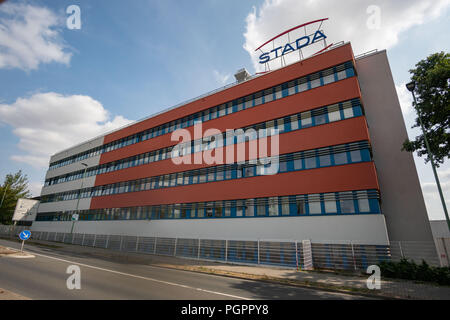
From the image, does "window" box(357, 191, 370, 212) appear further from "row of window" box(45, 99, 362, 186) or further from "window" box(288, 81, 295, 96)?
"window" box(288, 81, 295, 96)

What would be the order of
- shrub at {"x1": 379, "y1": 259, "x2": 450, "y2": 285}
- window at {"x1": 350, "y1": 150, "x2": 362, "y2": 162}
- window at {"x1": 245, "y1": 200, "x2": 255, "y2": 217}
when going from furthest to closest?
window at {"x1": 245, "y1": 200, "x2": 255, "y2": 217} → window at {"x1": 350, "y1": 150, "x2": 362, "y2": 162} → shrub at {"x1": 379, "y1": 259, "x2": 450, "y2": 285}

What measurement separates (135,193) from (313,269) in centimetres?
2348

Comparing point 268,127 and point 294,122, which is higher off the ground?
point 268,127

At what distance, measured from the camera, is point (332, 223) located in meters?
15.9

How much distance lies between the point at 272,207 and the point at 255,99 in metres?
11.3

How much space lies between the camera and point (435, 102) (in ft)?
45.2

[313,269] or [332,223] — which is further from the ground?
[332,223]

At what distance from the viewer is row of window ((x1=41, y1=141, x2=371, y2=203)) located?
16781 mm

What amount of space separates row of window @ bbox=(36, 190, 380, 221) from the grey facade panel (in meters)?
3.08

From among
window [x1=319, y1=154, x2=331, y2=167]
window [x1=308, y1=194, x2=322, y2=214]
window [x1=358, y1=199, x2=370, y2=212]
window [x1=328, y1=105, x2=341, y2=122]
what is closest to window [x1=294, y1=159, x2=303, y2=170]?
window [x1=319, y1=154, x2=331, y2=167]

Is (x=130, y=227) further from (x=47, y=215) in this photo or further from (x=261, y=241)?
(x=47, y=215)

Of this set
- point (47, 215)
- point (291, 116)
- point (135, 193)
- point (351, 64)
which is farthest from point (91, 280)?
point (47, 215)

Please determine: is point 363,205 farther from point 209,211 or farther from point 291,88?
point 209,211

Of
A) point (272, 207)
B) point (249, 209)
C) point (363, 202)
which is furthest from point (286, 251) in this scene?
point (363, 202)
